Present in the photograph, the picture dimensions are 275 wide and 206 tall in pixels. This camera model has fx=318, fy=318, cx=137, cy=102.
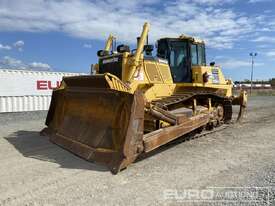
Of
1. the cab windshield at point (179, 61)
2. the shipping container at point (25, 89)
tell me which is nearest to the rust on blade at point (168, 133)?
the cab windshield at point (179, 61)

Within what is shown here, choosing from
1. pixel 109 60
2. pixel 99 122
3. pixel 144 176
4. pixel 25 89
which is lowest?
pixel 144 176

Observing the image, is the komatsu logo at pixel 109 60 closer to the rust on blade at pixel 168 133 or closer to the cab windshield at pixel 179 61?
the cab windshield at pixel 179 61

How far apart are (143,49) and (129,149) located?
3.12 m

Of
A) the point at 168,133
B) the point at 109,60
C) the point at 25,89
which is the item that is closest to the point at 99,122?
the point at 168,133

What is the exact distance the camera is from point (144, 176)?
16.4 ft

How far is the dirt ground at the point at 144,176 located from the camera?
409cm

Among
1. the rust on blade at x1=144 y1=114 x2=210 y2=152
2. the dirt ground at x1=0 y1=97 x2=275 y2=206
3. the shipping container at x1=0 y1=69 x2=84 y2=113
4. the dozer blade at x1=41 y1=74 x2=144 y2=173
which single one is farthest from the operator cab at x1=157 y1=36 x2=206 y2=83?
the shipping container at x1=0 y1=69 x2=84 y2=113

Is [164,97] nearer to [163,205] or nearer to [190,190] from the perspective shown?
[190,190]

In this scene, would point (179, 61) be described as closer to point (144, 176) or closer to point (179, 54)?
point (179, 54)

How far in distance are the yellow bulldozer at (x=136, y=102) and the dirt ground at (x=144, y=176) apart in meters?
0.33

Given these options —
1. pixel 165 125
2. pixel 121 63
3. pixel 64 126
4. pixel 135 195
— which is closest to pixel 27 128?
pixel 64 126

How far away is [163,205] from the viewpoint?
12.8ft

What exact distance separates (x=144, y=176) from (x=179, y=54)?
5147mm

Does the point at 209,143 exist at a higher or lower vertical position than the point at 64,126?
lower
